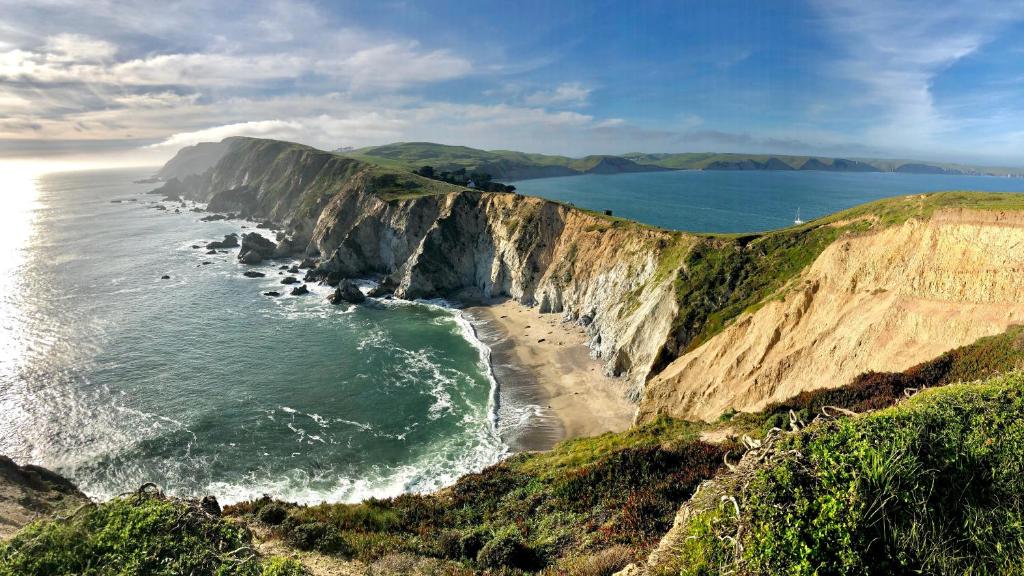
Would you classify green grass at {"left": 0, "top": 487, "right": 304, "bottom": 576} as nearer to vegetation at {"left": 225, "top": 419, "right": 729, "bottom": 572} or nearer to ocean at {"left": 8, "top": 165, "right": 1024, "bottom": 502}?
vegetation at {"left": 225, "top": 419, "right": 729, "bottom": 572}

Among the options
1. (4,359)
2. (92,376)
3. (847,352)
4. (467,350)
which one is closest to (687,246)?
(847,352)

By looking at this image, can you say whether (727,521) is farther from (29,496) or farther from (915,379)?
(29,496)

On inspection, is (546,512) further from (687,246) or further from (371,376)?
(687,246)

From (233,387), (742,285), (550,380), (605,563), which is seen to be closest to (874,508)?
(605,563)

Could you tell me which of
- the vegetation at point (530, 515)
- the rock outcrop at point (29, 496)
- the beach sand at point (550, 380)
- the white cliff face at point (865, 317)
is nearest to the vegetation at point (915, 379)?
the white cliff face at point (865, 317)

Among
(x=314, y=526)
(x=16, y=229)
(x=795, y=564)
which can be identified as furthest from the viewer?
(x=16, y=229)

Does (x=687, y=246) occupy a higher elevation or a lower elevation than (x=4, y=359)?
higher

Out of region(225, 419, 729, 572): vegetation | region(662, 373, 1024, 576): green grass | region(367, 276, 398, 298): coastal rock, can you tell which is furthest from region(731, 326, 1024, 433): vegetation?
region(367, 276, 398, 298): coastal rock
